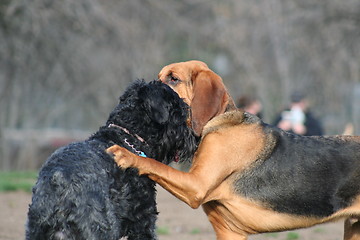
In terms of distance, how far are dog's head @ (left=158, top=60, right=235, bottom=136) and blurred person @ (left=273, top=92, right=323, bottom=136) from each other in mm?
6104

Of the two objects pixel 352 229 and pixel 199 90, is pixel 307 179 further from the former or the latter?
pixel 199 90

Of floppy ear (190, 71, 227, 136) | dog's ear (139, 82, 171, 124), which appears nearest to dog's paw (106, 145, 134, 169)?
dog's ear (139, 82, 171, 124)

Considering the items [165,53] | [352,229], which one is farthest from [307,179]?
[165,53]

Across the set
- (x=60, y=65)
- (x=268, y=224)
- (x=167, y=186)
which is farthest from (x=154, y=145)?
(x=60, y=65)

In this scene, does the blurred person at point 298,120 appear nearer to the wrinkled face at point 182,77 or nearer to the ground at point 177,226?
the ground at point 177,226

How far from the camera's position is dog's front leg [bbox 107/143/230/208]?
174 inches

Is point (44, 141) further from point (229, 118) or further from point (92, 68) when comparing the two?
point (229, 118)

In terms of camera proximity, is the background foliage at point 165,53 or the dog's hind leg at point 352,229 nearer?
the dog's hind leg at point 352,229

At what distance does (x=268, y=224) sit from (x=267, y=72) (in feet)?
50.2

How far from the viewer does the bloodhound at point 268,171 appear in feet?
16.9

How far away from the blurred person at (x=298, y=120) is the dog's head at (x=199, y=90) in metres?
6.10

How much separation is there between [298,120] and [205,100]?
665cm

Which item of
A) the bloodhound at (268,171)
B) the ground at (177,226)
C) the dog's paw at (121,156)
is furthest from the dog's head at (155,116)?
the ground at (177,226)

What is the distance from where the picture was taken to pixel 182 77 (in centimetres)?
543
